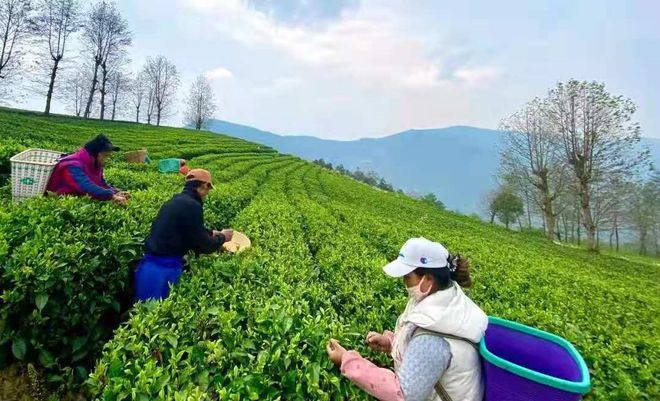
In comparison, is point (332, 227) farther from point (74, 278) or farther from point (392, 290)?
point (74, 278)

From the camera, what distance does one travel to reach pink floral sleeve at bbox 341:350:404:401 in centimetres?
225

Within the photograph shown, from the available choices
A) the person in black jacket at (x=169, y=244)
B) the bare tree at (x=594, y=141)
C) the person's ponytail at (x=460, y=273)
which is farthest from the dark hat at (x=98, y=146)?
the bare tree at (x=594, y=141)

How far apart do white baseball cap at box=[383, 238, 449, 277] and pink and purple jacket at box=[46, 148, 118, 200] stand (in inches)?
193

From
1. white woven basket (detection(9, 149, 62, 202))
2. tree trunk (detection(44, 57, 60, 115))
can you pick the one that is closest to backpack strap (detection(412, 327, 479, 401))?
white woven basket (detection(9, 149, 62, 202))

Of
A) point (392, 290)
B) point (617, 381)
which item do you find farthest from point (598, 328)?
point (392, 290)

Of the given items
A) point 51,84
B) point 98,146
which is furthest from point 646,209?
point 51,84

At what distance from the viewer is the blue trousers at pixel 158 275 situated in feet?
13.7

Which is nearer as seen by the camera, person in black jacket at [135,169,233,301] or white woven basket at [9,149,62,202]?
person in black jacket at [135,169,233,301]

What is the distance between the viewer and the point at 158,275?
164 inches

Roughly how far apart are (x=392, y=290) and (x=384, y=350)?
1949mm

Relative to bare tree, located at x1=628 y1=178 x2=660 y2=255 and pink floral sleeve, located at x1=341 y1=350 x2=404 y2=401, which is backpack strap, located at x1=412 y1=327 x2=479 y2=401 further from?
bare tree, located at x1=628 y1=178 x2=660 y2=255

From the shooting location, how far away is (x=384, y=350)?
2844 millimetres

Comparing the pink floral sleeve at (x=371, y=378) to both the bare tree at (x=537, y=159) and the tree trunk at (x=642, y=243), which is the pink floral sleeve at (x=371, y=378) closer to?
the bare tree at (x=537, y=159)

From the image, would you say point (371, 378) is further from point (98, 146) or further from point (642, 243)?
point (642, 243)
